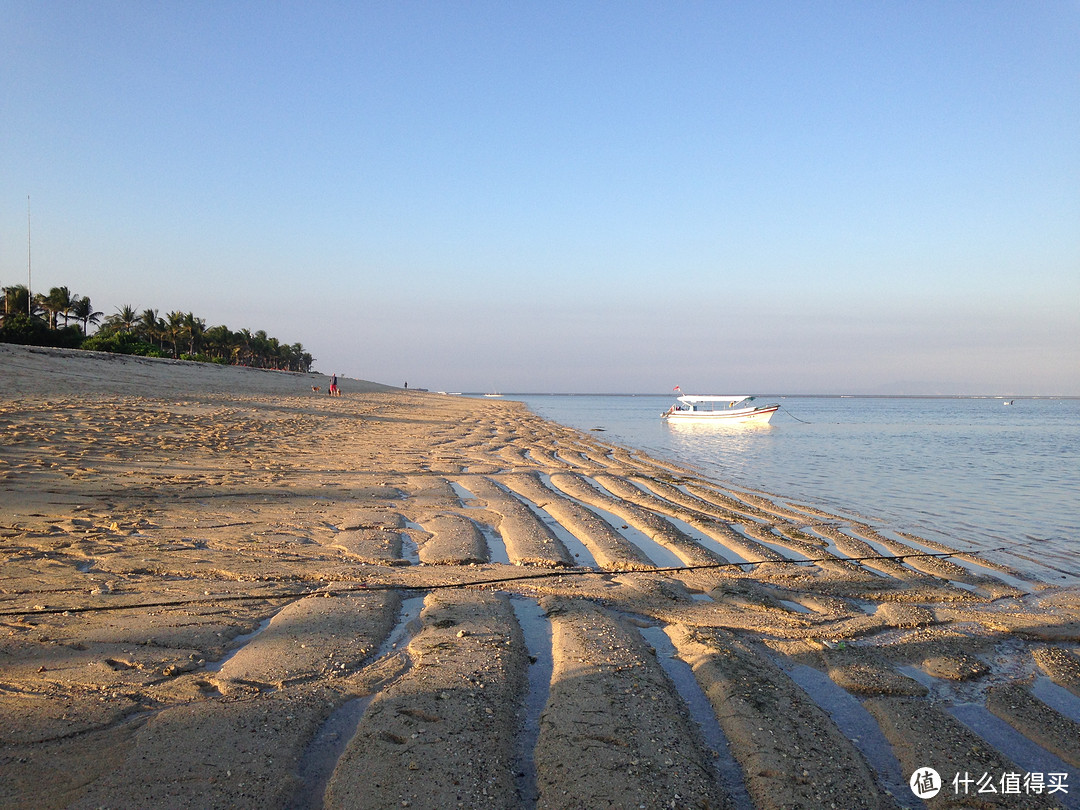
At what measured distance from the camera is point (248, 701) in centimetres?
398

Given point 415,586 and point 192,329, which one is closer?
point 415,586

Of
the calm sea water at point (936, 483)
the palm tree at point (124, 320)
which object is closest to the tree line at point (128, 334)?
the palm tree at point (124, 320)

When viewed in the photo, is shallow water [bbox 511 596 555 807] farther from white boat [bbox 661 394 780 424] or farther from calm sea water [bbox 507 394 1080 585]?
white boat [bbox 661 394 780 424]

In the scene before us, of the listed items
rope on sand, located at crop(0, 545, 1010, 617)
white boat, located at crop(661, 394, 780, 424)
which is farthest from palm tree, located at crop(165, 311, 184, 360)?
rope on sand, located at crop(0, 545, 1010, 617)

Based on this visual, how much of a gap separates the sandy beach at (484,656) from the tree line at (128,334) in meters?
49.6

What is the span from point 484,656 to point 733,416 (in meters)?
49.6

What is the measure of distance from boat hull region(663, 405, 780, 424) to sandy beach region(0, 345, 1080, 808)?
41144 millimetres

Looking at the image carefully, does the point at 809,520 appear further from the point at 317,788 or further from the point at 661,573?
the point at 317,788

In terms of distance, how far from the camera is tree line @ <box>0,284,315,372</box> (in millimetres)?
49644

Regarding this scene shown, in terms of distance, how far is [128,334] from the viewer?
57781mm

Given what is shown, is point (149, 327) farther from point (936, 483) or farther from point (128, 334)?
point (936, 483)

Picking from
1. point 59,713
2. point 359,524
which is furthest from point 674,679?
point 359,524

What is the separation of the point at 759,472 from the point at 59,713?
18870mm

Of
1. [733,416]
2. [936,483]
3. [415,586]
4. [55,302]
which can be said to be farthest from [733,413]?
[55,302]
